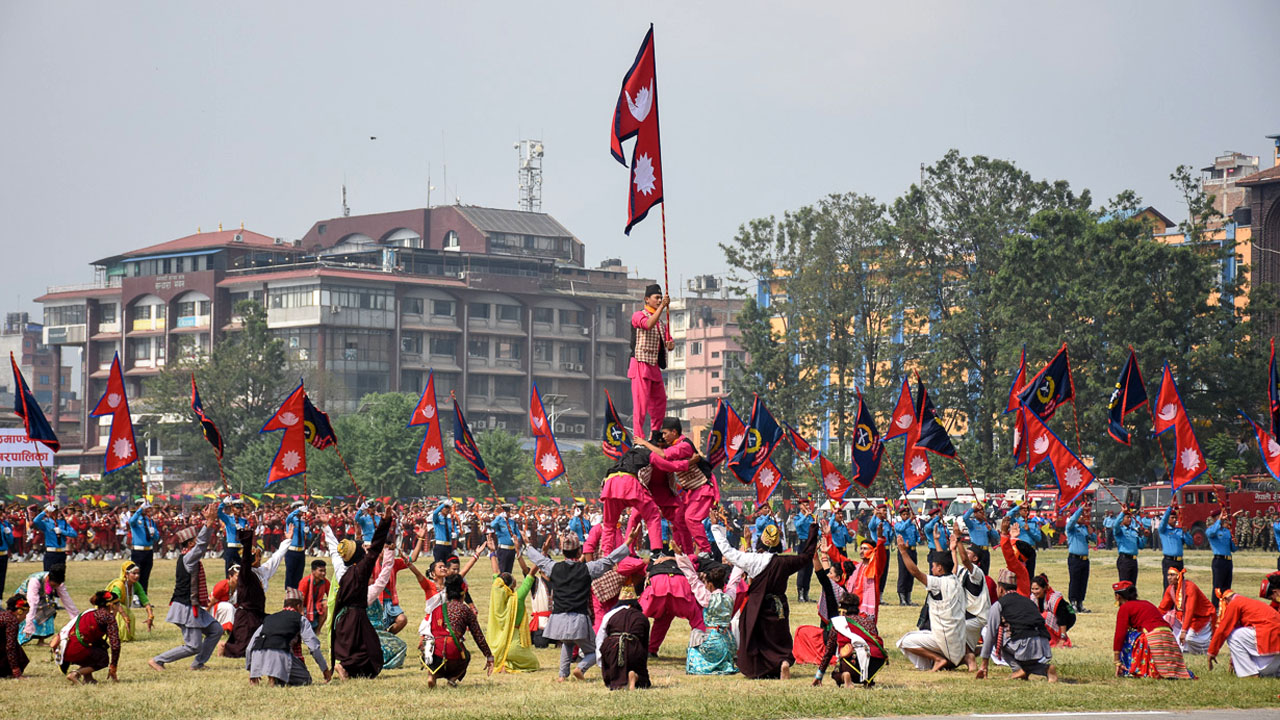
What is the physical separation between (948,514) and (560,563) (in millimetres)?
45824

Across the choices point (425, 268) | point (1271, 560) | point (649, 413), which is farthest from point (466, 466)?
point (649, 413)

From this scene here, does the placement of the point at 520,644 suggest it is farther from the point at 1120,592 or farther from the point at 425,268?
the point at 425,268

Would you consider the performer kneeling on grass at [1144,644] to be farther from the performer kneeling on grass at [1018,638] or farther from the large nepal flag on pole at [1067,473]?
the large nepal flag on pole at [1067,473]

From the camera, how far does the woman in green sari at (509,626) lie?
58.8ft

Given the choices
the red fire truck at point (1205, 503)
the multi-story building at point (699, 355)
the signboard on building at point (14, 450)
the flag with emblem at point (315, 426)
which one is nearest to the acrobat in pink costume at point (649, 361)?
the flag with emblem at point (315, 426)

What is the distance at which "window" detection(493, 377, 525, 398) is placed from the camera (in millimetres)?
116625

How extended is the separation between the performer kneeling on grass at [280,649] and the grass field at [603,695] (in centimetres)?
28

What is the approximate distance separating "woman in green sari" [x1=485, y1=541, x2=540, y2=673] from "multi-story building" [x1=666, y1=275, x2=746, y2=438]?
10567cm

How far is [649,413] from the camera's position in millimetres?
19406

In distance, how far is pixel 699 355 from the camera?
426 feet

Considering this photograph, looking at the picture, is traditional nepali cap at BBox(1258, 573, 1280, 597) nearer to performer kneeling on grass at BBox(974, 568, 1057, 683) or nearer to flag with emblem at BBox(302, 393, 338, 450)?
performer kneeling on grass at BBox(974, 568, 1057, 683)

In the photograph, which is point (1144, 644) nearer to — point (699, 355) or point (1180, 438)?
point (1180, 438)

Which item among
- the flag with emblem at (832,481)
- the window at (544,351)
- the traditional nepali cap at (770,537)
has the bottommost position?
the traditional nepali cap at (770,537)

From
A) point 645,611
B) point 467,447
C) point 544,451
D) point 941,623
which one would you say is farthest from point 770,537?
point 544,451
